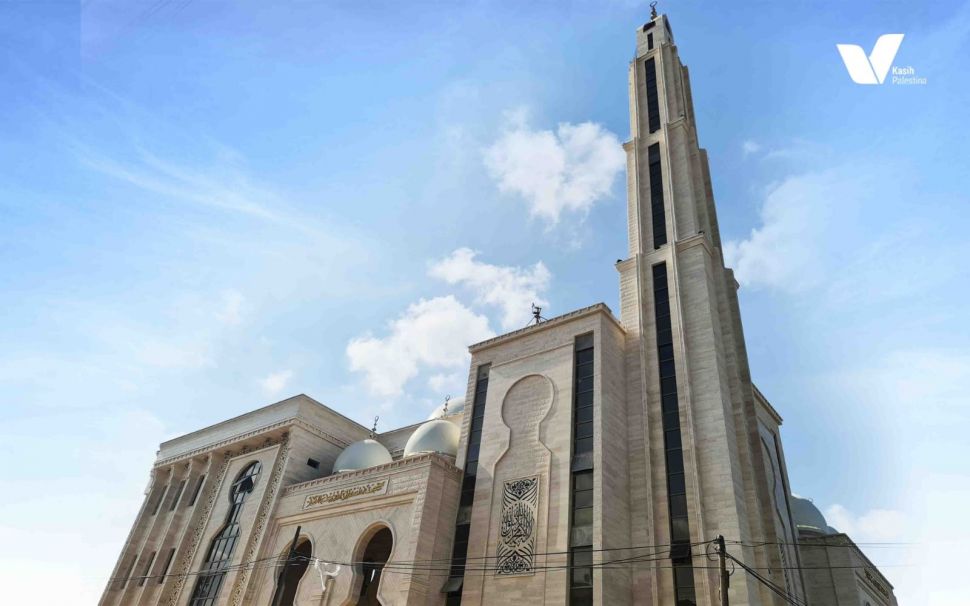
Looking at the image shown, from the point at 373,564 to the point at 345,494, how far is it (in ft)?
11.4

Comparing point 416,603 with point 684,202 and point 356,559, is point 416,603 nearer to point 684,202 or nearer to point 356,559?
point 356,559

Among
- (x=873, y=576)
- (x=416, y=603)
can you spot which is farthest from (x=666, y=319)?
(x=873, y=576)

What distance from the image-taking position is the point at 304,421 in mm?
35938

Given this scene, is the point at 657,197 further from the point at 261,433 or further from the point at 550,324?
the point at 261,433

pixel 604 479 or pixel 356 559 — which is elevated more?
pixel 604 479

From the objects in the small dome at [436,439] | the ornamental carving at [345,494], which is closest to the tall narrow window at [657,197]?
the small dome at [436,439]

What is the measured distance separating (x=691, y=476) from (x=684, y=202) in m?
14.1

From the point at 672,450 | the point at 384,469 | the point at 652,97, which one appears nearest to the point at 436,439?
the point at 384,469

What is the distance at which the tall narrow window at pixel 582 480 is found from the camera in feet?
71.6

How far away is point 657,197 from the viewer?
32469mm

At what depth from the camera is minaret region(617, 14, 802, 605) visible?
21797 mm

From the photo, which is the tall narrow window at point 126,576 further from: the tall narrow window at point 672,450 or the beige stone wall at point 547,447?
the tall narrow window at point 672,450

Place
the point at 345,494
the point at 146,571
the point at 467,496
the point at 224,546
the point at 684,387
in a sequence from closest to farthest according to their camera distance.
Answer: the point at 684,387
the point at 467,496
the point at 345,494
the point at 224,546
the point at 146,571

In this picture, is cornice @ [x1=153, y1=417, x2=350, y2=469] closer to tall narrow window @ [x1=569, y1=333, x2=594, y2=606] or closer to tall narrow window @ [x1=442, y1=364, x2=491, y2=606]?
tall narrow window @ [x1=442, y1=364, x2=491, y2=606]
